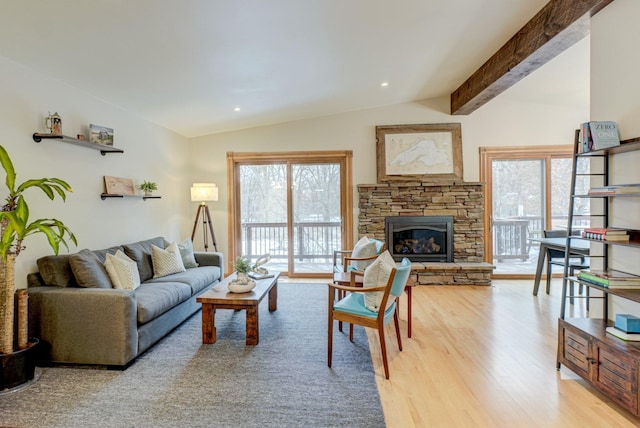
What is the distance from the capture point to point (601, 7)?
2488mm

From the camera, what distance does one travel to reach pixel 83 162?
11.5 ft

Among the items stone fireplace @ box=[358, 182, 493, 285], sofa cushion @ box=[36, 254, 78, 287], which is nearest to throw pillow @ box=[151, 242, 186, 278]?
sofa cushion @ box=[36, 254, 78, 287]

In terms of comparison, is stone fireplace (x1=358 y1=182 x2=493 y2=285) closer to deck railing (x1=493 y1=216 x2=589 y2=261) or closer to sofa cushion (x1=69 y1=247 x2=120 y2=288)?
deck railing (x1=493 y1=216 x2=589 y2=261)

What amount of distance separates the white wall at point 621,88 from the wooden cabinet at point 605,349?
8 centimetres

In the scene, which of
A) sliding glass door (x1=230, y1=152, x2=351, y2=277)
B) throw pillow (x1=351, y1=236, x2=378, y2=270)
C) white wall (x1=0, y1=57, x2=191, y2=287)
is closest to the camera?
white wall (x1=0, y1=57, x2=191, y2=287)

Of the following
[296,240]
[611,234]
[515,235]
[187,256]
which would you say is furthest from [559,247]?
[187,256]

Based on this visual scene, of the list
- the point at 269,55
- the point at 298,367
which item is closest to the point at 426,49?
the point at 269,55

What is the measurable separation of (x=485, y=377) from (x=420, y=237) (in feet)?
10.8

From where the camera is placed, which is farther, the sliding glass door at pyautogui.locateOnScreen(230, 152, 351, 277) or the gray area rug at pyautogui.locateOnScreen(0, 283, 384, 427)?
the sliding glass door at pyautogui.locateOnScreen(230, 152, 351, 277)

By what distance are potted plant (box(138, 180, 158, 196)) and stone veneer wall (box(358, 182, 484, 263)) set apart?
3126 mm

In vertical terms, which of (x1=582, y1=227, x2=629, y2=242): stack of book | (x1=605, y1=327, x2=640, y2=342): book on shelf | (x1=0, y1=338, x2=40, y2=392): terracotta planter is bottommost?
(x1=0, y1=338, x2=40, y2=392): terracotta planter

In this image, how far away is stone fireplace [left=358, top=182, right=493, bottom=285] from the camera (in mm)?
5500

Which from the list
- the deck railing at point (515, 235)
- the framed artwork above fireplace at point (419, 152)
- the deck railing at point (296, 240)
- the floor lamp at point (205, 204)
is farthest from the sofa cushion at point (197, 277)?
the deck railing at point (515, 235)

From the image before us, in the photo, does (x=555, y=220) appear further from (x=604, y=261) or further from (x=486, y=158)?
(x=604, y=261)
